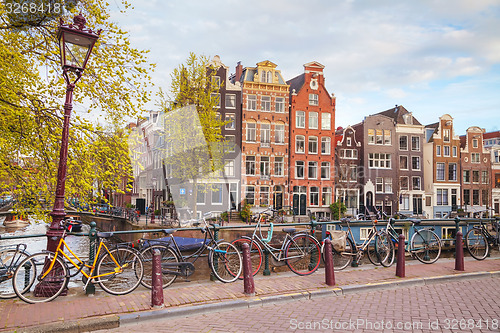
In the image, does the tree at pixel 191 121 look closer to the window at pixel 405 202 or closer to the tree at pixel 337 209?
the tree at pixel 337 209

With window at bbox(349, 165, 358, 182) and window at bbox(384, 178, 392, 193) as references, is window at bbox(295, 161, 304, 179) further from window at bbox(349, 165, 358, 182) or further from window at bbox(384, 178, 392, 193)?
window at bbox(384, 178, 392, 193)

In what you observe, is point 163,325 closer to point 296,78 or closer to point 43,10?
point 43,10

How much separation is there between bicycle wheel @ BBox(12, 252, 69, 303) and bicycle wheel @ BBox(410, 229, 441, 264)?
8015 millimetres

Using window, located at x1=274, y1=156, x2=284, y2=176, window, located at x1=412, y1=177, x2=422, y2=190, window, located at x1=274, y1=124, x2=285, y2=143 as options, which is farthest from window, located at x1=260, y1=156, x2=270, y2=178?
window, located at x1=412, y1=177, x2=422, y2=190

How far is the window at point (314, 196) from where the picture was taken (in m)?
36.9

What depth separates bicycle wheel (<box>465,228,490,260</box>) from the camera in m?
10.7

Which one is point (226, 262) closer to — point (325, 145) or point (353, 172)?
point (325, 145)

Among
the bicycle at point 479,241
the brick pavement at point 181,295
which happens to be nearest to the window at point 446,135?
the bicycle at point 479,241

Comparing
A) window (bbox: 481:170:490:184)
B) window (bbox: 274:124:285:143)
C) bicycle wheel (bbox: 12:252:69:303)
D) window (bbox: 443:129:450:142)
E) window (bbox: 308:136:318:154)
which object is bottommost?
bicycle wheel (bbox: 12:252:69:303)

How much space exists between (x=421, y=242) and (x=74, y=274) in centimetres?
827

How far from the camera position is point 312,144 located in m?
37.4

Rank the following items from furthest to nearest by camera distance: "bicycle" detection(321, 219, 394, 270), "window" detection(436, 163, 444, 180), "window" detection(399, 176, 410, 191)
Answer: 1. "window" detection(436, 163, 444, 180)
2. "window" detection(399, 176, 410, 191)
3. "bicycle" detection(321, 219, 394, 270)

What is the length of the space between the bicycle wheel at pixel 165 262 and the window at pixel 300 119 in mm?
30839

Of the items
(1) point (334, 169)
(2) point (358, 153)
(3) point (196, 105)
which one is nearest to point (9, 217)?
(3) point (196, 105)
